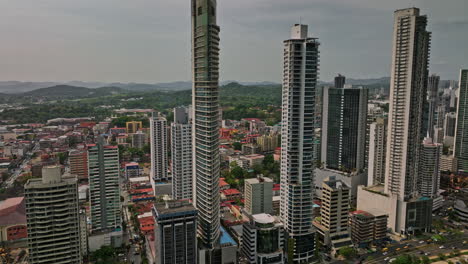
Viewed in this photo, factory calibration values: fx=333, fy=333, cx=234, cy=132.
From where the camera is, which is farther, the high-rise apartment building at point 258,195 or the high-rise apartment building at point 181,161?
the high-rise apartment building at point 181,161

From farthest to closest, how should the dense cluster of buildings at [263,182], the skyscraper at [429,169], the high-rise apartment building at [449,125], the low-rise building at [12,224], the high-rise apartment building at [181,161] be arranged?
1. the high-rise apartment building at [449,125]
2. the high-rise apartment building at [181,161]
3. the skyscraper at [429,169]
4. the low-rise building at [12,224]
5. the dense cluster of buildings at [263,182]

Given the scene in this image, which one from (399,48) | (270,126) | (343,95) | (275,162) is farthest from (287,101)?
(270,126)

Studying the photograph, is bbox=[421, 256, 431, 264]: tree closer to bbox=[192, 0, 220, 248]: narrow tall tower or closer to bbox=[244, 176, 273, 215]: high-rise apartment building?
bbox=[244, 176, 273, 215]: high-rise apartment building

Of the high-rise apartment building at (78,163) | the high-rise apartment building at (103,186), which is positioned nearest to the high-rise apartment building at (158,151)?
the high-rise apartment building at (78,163)

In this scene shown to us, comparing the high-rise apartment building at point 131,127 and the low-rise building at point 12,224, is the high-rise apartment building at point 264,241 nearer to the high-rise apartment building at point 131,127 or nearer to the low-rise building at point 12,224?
the low-rise building at point 12,224

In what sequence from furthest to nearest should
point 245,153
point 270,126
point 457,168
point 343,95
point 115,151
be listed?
1. point 270,126
2. point 245,153
3. point 457,168
4. point 343,95
5. point 115,151

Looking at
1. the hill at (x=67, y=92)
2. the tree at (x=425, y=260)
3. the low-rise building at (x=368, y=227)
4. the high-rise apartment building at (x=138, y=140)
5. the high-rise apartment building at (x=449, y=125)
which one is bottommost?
the tree at (x=425, y=260)

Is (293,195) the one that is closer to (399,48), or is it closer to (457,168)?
(399,48)
